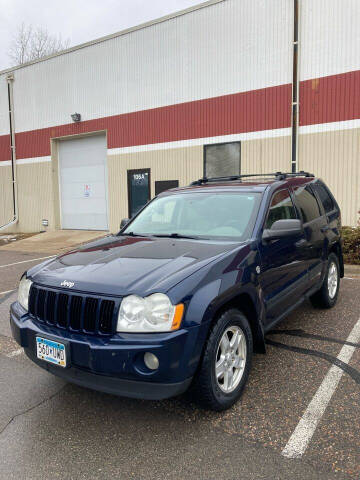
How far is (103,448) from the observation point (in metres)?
2.61

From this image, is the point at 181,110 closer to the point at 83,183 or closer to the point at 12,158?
the point at 83,183

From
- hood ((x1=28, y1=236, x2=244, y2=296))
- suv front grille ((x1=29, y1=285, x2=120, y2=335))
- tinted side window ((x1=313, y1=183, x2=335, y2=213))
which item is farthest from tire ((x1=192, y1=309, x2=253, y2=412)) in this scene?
tinted side window ((x1=313, y1=183, x2=335, y2=213))

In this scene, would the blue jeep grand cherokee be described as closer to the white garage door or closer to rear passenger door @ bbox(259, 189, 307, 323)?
rear passenger door @ bbox(259, 189, 307, 323)

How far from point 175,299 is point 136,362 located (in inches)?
18.4

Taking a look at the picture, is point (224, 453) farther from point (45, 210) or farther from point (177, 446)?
point (45, 210)

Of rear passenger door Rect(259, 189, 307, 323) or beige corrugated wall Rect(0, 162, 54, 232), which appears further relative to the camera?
beige corrugated wall Rect(0, 162, 54, 232)

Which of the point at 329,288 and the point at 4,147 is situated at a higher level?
the point at 4,147

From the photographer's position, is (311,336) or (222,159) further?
(222,159)

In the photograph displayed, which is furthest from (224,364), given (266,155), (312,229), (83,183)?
(83,183)

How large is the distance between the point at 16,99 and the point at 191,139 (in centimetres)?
989

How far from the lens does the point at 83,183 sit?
1742cm

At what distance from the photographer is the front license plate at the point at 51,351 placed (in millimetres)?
2732

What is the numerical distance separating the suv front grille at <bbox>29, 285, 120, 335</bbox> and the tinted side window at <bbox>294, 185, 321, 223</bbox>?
Answer: 9.08 feet

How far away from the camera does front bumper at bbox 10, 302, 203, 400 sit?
2.52 meters
